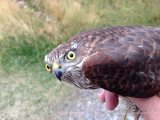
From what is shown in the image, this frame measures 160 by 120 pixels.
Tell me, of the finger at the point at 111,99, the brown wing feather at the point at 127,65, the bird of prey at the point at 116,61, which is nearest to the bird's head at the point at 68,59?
the bird of prey at the point at 116,61

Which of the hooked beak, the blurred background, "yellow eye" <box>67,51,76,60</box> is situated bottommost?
the blurred background

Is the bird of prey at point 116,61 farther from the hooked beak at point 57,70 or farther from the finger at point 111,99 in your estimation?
the finger at point 111,99

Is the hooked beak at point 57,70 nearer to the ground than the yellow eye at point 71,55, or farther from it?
nearer to the ground

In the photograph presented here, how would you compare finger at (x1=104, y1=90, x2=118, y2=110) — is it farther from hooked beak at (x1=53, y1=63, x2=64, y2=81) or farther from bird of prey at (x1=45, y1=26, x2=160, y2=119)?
hooked beak at (x1=53, y1=63, x2=64, y2=81)

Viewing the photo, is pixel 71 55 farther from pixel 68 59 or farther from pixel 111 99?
pixel 111 99

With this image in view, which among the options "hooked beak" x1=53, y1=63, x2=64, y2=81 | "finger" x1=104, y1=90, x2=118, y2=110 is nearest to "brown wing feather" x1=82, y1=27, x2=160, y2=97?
"hooked beak" x1=53, y1=63, x2=64, y2=81

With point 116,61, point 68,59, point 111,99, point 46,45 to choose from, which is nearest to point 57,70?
point 68,59
